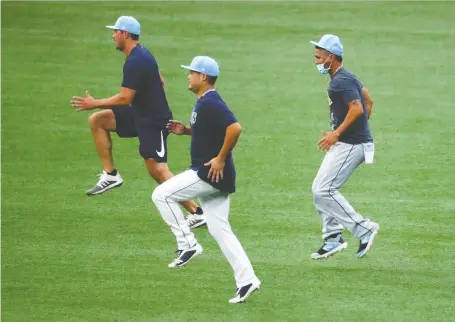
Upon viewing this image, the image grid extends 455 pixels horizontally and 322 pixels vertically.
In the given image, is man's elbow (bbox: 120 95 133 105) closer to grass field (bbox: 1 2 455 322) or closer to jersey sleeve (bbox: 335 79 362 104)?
grass field (bbox: 1 2 455 322)

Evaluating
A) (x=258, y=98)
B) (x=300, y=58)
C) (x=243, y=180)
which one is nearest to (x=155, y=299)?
(x=243, y=180)

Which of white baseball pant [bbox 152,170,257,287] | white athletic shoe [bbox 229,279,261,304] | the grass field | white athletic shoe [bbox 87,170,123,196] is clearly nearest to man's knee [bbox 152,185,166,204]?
white baseball pant [bbox 152,170,257,287]

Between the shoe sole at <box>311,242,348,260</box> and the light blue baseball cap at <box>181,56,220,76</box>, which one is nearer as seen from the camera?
the light blue baseball cap at <box>181,56,220,76</box>

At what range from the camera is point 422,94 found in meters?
20.0

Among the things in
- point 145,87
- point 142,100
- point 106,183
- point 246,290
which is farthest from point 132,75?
point 246,290


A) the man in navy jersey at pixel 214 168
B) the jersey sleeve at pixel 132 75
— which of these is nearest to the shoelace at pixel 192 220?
the jersey sleeve at pixel 132 75

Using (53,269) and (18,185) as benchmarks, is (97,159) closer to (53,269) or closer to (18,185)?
(18,185)

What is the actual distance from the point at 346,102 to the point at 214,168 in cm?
165

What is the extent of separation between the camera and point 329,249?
12484 millimetres

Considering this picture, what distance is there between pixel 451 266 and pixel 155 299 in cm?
314

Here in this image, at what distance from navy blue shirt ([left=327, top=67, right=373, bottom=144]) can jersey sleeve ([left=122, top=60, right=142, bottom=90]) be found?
7.04 ft

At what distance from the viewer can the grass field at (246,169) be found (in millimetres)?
11445

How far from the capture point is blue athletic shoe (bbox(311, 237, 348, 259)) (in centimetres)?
1248

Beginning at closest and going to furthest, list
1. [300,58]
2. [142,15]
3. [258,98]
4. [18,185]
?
[18,185] < [258,98] < [300,58] < [142,15]
